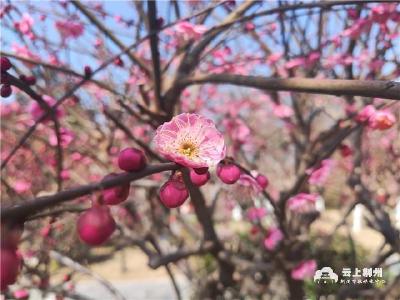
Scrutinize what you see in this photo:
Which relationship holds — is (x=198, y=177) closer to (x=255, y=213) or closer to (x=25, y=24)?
(x=255, y=213)

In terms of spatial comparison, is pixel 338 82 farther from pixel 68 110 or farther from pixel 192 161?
pixel 68 110

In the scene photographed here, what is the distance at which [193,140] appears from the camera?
41.5 inches

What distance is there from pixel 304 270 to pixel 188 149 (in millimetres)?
1895

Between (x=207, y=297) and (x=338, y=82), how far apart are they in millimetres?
2880

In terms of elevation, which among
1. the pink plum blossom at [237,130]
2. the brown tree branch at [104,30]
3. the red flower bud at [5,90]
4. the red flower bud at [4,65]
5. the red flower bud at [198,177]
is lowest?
the red flower bud at [198,177]

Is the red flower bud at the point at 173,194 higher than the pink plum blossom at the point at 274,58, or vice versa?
the pink plum blossom at the point at 274,58

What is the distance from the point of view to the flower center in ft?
3.18

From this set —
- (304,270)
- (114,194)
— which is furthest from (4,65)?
(304,270)

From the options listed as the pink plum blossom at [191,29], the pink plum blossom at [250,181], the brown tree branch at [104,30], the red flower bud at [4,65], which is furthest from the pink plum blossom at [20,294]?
the red flower bud at [4,65]

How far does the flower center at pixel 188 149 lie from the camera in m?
0.97

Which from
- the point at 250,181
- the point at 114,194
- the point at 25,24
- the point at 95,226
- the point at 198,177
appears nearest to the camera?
the point at 95,226

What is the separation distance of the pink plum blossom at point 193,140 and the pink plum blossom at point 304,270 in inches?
71.9

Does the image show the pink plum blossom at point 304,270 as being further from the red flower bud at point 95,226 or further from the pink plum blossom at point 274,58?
the red flower bud at point 95,226

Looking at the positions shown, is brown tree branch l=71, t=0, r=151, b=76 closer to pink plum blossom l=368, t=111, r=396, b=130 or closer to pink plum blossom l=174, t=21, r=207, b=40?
pink plum blossom l=174, t=21, r=207, b=40
